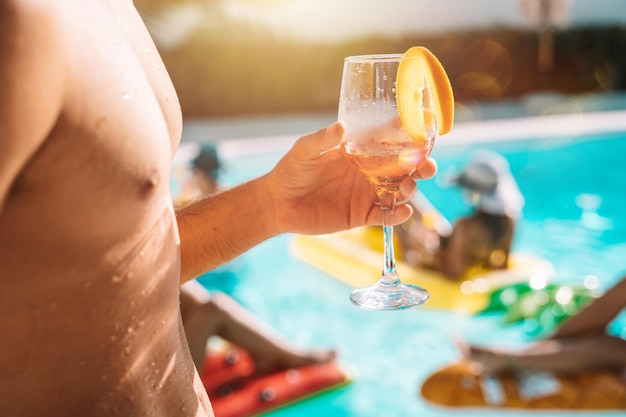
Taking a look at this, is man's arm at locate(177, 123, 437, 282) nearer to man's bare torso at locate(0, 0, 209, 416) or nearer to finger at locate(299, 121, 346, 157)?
finger at locate(299, 121, 346, 157)

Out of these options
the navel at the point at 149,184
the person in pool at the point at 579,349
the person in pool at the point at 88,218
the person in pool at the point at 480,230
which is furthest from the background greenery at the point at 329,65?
the navel at the point at 149,184

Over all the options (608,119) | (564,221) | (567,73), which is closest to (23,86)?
(564,221)

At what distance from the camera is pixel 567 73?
19891 mm

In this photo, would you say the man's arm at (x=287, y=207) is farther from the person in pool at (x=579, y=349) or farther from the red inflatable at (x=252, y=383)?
the person in pool at (x=579, y=349)

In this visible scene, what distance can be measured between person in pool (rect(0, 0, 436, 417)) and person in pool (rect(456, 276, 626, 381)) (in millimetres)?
3413

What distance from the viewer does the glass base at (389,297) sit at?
1.49 meters

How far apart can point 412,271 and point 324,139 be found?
5.32m

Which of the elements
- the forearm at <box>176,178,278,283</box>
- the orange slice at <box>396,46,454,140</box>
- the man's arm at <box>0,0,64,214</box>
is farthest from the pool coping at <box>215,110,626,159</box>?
the man's arm at <box>0,0,64,214</box>

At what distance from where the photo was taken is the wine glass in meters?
1.43

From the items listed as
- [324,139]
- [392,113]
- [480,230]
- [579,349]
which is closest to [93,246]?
[324,139]

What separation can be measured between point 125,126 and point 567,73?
800 inches

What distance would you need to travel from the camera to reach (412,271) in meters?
6.67

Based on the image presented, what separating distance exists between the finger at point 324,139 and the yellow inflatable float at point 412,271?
464 cm

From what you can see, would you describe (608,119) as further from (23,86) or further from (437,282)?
(23,86)
